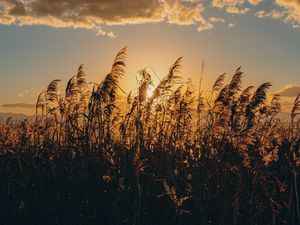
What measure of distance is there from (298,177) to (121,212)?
3.70m

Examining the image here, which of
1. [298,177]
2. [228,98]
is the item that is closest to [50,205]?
[228,98]

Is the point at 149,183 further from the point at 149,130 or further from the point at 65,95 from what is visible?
the point at 65,95

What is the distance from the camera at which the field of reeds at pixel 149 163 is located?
6.75 m

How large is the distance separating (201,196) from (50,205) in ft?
7.95

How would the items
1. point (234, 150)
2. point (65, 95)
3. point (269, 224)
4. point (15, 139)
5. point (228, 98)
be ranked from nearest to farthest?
point (269, 224)
point (234, 150)
point (228, 98)
point (65, 95)
point (15, 139)

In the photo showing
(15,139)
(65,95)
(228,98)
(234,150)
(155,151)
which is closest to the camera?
(234,150)

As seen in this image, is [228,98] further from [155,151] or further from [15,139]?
[15,139]

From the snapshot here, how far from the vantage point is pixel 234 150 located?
7766 mm

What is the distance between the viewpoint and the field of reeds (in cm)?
675

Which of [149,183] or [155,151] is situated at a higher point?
[155,151]

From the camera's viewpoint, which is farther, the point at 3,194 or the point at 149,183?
the point at 3,194

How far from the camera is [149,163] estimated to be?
771 cm

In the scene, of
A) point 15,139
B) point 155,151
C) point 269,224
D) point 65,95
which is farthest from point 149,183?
point 15,139

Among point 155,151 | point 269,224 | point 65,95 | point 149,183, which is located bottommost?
point 269,224
